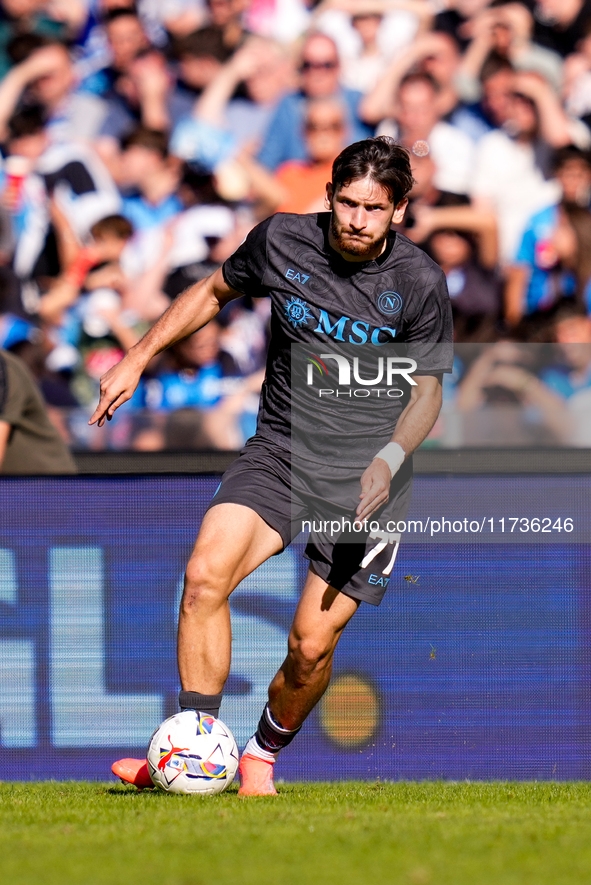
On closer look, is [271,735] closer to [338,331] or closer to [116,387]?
[116,387]

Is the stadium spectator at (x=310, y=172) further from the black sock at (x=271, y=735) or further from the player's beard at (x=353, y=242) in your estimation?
the black sock at (x=271, y=735)

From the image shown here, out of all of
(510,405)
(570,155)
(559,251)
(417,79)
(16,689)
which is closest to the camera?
(16,689)

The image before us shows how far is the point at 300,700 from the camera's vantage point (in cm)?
438

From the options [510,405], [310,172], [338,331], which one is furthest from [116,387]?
Result: [310,172]

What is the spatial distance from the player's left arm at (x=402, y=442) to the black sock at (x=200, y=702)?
2.87 feet

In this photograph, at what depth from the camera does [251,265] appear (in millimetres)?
4391

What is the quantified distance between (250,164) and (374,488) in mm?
4952

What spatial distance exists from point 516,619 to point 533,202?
12.9ft

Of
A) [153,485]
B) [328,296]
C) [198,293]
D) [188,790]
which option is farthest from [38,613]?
[328,296]

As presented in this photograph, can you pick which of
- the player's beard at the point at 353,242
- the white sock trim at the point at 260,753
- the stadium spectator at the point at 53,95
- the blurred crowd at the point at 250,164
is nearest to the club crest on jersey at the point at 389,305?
the player's beard at the point at 353,242

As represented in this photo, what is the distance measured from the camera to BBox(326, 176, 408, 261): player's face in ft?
A: 13.5

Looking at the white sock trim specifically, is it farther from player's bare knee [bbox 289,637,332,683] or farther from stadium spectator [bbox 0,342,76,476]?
stadium spectator [bbox 0,342,76,476]

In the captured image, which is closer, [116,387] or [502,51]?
[116,387]

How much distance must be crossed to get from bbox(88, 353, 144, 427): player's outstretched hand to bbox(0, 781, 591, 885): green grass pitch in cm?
136
